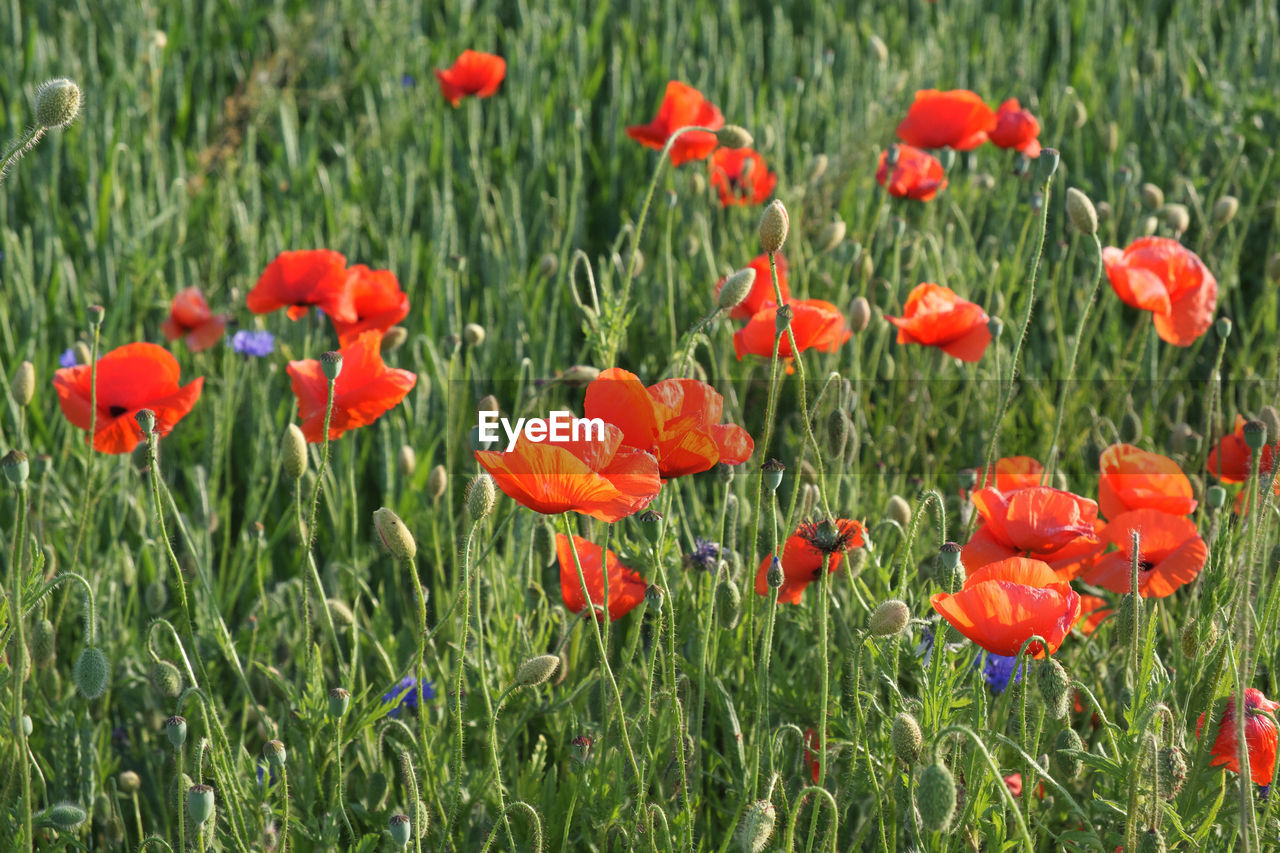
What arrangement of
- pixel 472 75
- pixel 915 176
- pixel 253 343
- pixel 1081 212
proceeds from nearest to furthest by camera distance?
pixel 1081 212 < pixel 253 343 < pixel 915 176 < pixel 472 75

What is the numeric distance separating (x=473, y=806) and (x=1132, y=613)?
0.74m

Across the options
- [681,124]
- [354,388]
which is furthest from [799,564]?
[681,124]

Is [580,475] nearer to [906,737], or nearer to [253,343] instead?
[906,737]

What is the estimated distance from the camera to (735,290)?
4.35 ft

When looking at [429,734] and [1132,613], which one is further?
[429,734]

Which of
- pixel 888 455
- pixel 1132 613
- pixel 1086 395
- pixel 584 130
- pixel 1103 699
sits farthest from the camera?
pixel 584 130

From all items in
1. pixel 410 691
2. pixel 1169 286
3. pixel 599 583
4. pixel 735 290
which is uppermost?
pixel 735 290

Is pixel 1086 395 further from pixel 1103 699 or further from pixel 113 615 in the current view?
pixel 113 615

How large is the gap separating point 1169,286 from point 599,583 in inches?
40.9

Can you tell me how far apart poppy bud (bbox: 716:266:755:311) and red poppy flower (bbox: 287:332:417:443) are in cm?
38

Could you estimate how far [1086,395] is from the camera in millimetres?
2391

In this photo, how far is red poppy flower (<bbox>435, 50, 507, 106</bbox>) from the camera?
2777 mm

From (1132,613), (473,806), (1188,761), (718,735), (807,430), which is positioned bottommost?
(718,735)

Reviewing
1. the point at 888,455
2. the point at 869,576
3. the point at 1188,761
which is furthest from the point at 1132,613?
the point at 888,455
